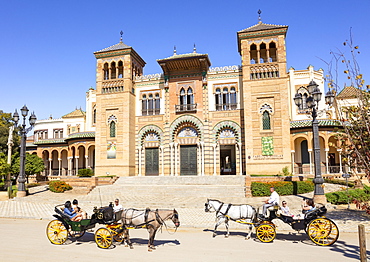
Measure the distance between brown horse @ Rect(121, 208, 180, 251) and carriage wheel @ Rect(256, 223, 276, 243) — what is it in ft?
7.79

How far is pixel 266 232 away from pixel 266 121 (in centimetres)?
1594

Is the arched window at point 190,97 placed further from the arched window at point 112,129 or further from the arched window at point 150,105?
the arched window at point 112,129

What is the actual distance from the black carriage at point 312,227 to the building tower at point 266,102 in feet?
47.0

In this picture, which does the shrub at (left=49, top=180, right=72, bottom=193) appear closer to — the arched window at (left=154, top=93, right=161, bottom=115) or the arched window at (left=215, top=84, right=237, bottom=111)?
the arched window at (left=154, top=93, right=161, bottom=115)

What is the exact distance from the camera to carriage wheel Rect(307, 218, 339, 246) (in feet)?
24.3

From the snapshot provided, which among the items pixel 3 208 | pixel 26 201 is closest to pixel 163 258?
pixel 3 208

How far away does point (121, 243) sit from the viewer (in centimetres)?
786

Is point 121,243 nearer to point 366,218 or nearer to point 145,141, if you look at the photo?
point 366,218

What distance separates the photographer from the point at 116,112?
2614 centimetres

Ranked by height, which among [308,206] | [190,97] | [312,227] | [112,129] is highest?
[190,97]

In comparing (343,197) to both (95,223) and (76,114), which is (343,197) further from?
(76,114)

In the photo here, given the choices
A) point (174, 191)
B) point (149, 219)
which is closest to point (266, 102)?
point (174, 191)

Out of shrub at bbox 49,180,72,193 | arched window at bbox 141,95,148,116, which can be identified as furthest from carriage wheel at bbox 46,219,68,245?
Result: arched window at bbox 141,95,148,116

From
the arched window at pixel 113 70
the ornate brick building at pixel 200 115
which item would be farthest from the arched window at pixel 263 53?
the arched window at pixel 113 70
